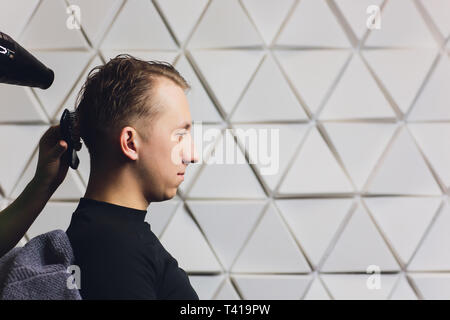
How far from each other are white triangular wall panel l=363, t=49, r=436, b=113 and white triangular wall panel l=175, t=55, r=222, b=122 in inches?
14.5

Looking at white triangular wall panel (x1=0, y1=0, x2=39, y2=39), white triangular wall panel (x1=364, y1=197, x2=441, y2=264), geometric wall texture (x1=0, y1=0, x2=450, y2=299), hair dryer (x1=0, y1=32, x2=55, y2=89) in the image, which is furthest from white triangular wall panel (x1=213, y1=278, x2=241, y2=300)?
white triangular wall panel (x1=0, y1=0, x2=39, y2=39)

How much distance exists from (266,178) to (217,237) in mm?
175

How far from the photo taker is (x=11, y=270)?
1.53 ft

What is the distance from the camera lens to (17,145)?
3.11ft

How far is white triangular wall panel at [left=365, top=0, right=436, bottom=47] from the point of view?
0.94 metres

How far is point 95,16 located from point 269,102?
0.44 meters

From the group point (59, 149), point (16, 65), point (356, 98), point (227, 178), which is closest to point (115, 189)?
point (59, 149)

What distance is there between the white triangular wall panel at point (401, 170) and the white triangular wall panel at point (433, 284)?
199 millimetres

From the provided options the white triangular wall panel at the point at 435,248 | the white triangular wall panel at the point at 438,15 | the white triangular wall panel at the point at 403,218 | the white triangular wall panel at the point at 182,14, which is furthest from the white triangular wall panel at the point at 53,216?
the white triangular wall panel at the point at 438,15

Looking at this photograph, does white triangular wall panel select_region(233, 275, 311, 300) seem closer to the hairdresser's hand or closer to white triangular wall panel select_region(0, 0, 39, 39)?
the hairdresser's hand

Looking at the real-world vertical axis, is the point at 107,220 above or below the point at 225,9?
below
